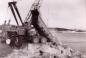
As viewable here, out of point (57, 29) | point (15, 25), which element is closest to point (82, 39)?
point (57, 29)

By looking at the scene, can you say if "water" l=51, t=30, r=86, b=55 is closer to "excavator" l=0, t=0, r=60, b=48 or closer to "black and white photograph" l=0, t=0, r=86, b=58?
"black and white photograph" l=0, t=0, r=86, b=58

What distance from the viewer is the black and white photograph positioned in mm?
2371

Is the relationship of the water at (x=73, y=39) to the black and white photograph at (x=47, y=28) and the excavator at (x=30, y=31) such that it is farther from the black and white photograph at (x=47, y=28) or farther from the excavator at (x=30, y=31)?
the excavator at (x=30, y=31)

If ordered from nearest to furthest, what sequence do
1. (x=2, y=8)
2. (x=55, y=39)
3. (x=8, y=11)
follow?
(x=2, y=8) → (x=8, y=11) → (x=55, y=39)

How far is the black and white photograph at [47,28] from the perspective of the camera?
7.78ft

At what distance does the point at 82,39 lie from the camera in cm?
242

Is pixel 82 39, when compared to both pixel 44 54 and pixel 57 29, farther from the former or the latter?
pixel 44 54

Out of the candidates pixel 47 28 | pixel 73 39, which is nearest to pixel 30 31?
pixel 47 28

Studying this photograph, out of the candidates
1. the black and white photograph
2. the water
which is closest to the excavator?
the black and white photograph

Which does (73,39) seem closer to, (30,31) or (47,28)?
(47,28)

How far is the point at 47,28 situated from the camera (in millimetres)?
2590

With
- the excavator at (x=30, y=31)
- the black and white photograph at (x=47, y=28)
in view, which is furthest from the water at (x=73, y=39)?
the excavator at (x=30, y=31)

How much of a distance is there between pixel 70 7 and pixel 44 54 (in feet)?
2.40

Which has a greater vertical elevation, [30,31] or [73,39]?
[30,31]
